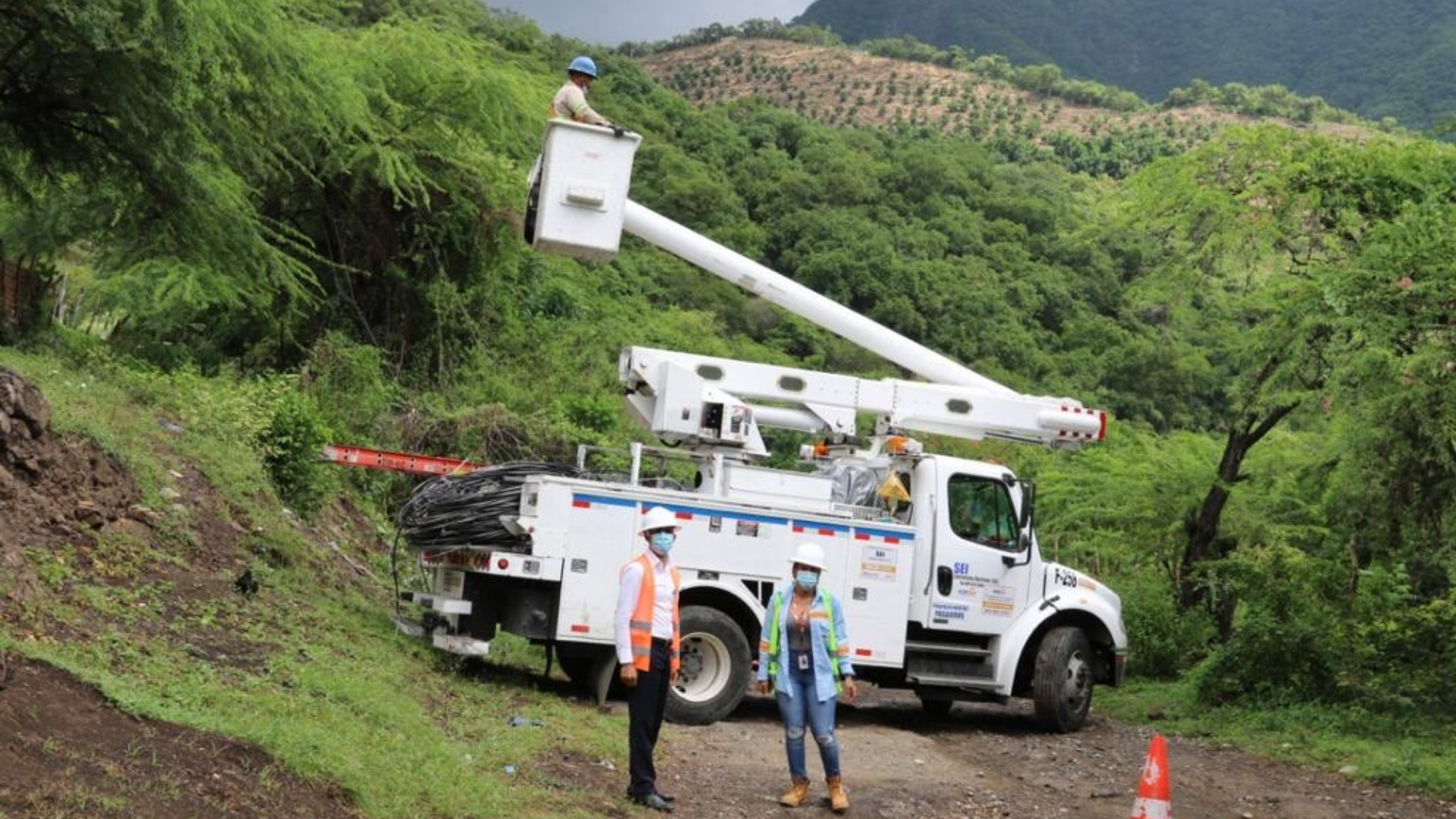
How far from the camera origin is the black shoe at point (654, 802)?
31.9ft

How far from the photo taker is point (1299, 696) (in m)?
16.3

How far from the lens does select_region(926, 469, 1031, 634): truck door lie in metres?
15.2

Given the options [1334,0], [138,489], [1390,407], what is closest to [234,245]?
[138,489]

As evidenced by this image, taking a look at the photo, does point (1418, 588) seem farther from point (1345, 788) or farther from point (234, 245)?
point (234, 245)

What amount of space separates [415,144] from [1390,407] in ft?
49.5

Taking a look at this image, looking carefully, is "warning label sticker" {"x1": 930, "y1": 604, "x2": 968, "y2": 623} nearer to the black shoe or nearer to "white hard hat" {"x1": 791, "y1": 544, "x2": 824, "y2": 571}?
"white hard hat" {"x1": 791, "y1": 544, "x2": 824, "y2": 571}

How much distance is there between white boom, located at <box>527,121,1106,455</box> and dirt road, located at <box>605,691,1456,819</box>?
108 inches

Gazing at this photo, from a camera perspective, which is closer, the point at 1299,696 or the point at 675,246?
the point at 675,246

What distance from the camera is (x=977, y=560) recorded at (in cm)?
1531

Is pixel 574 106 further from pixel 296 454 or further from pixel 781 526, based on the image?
pixel 296 454

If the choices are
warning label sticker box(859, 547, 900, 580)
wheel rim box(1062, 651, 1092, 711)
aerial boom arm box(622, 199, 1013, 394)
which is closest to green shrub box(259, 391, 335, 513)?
aerial boom arm box(622, 199, 1013, 394)

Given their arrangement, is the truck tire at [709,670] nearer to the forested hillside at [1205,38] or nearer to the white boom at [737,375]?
the white boom at [737,375]

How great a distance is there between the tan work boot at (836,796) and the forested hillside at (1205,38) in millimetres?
121898

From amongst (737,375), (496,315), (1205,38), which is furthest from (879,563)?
(1205,38)
